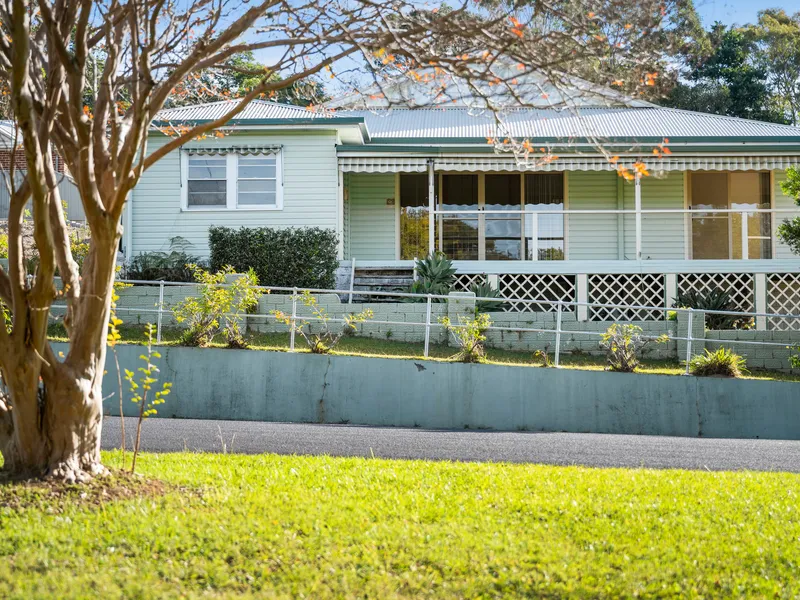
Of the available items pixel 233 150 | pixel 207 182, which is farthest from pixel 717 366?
pixel 207 182

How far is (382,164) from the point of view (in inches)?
702

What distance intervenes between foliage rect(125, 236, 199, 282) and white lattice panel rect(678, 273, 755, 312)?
9958 millimetres

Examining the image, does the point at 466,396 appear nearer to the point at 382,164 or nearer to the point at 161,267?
the point at 382,164

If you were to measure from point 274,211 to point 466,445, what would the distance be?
9720 millimetres

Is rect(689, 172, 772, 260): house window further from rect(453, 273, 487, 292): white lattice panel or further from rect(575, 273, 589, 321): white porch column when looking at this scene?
rect(453, 273, 487, 292): white lattice panel

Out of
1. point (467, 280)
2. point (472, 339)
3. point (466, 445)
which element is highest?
point (467, 280)

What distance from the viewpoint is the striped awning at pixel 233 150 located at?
17609mm

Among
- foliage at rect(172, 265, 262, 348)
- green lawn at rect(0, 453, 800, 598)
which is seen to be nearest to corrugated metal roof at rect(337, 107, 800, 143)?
foliage at rect(172, 265, 262, 348)

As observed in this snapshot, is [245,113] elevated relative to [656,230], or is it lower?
elevated

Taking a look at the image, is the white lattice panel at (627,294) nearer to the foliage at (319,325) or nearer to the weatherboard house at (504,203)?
the weatherboard house at (504,203)

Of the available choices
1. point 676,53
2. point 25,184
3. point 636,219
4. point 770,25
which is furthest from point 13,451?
point 770,25

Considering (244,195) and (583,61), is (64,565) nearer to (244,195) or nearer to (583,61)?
(583,61)

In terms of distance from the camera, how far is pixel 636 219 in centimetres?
1759

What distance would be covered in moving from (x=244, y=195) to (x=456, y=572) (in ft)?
45.8
